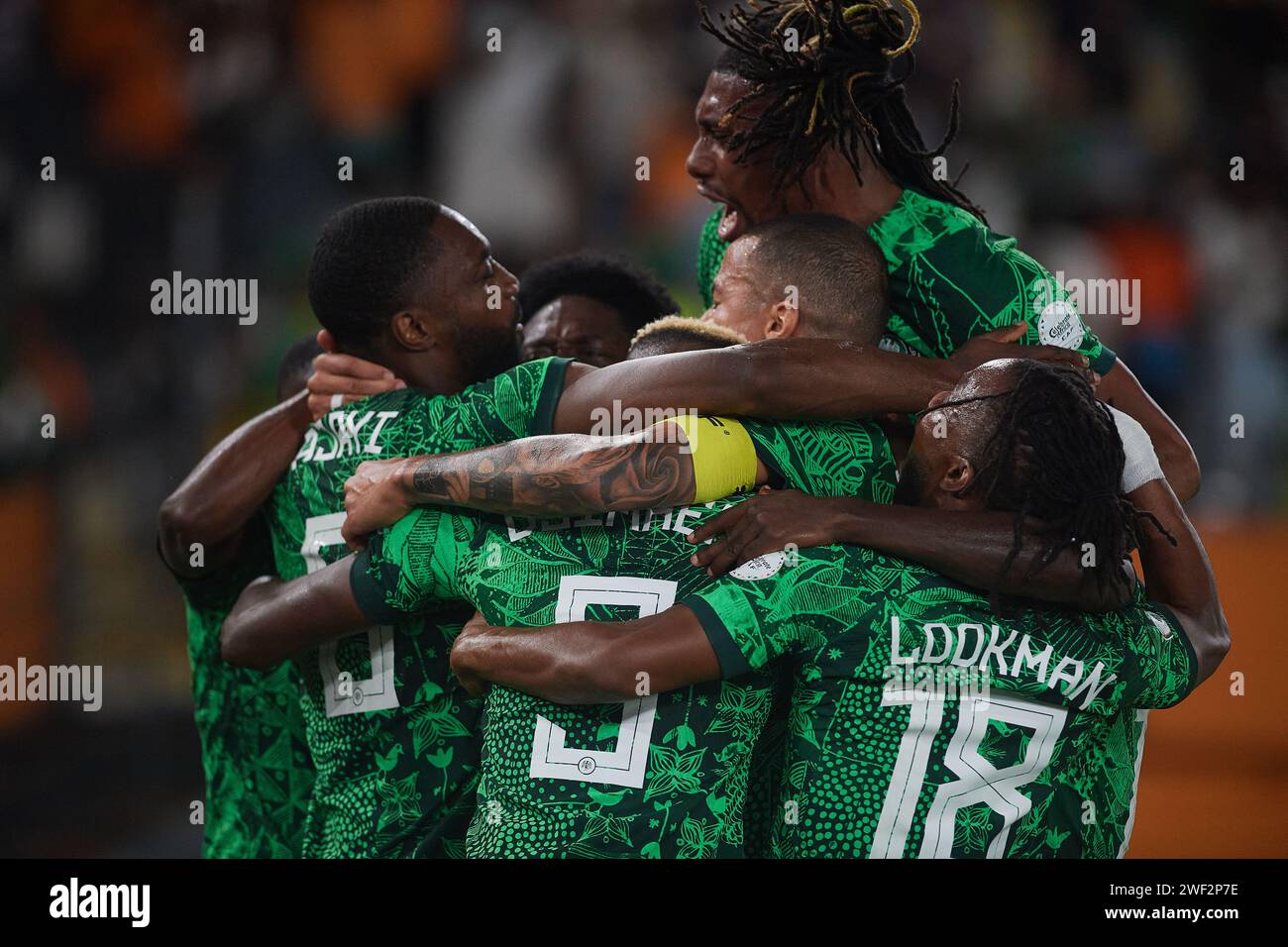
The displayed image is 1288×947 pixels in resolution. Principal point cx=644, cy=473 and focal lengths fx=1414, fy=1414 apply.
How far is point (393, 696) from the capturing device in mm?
2590

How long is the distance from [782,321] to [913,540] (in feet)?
1.66

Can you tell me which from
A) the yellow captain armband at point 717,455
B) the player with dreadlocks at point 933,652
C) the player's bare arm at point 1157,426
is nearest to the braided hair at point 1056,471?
the player with dreadlocks at point 933,652

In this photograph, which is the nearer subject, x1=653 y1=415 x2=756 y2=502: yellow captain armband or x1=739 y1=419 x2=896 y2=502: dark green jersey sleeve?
x1=653 y1=415 x2=756 y2=502: yellow captain armband

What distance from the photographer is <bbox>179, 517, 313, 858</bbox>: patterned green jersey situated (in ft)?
10.2

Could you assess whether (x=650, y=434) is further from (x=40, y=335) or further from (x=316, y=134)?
(x=316, y=134)

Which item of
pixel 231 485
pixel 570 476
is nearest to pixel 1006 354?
pixel 570 476

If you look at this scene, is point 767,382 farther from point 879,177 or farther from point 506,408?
point 879,177

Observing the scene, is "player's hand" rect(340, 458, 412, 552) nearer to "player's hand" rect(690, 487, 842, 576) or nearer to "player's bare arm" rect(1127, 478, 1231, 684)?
"player's hand" rect(690, 487, 842, 576)

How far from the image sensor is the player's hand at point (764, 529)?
216 cm

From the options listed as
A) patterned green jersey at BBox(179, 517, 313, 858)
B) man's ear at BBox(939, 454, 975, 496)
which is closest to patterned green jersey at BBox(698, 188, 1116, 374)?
man's ear at BBox(939, 454, 975, 496)

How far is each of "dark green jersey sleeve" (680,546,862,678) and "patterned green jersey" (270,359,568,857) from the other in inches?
23.5

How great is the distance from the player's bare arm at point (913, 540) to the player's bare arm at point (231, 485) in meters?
1.07

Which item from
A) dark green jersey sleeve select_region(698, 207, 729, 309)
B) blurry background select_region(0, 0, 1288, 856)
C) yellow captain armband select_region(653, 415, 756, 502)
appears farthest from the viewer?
blurry background select_region(0, 0, 1288, 856)

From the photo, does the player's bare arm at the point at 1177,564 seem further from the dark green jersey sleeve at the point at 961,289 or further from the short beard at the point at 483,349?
the short beard at the point at 483,349
